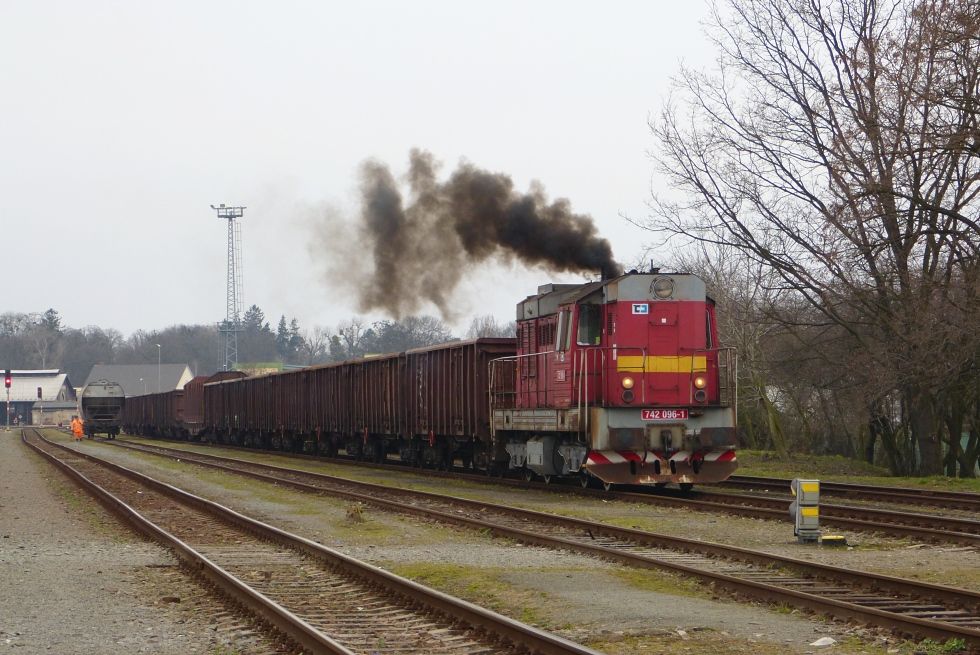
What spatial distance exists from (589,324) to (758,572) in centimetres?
901

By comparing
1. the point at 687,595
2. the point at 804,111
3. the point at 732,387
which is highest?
the point at 804,111

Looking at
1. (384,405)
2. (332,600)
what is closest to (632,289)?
(332,600)

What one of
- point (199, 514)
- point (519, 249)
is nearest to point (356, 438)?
point (519, 249)

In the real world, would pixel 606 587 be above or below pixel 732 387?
below

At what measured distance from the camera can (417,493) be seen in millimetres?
19953

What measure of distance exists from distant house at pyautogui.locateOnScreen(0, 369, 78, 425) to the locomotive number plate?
13500 cm

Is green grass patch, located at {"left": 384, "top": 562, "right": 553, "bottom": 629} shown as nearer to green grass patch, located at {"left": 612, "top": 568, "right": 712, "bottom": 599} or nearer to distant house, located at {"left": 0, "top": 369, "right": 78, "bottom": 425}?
green grass patch, located at {"left": 612, "top": 568, "right": 712, "bottom": 599}

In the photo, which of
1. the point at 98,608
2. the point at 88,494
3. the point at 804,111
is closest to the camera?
the point at 98,608

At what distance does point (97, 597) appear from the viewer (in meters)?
9.87

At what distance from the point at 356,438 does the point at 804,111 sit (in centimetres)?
1660

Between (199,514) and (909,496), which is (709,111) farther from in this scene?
(199,514)

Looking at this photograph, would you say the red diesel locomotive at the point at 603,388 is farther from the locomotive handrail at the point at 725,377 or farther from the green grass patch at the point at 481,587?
the green grass patch at the point at 481,587

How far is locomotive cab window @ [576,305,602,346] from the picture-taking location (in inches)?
760

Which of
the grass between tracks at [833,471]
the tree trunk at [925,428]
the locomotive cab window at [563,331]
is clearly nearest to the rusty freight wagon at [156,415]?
the grass between tracks at [833,471]
